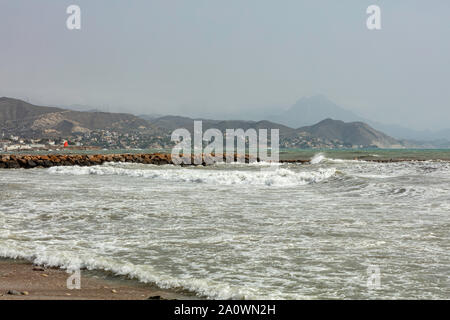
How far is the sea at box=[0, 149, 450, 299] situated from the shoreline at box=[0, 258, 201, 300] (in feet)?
0.59

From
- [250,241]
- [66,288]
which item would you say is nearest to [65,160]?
[250,241]

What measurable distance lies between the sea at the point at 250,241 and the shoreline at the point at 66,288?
178 millimetres

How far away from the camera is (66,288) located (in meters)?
5.82

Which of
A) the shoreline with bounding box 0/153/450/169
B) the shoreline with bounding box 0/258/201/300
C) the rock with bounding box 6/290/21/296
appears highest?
the rock with bounding box 6/290/21/296

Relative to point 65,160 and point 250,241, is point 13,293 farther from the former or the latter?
point 65,160

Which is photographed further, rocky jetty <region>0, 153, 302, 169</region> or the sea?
rocky jetty <region>0, 153, 302, 169</region>

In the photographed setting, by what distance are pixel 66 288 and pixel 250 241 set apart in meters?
3.74

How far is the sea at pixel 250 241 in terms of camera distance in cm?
583

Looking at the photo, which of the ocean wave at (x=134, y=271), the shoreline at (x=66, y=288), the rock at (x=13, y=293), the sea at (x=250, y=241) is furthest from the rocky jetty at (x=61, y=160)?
the rock at (x=13, y=293)

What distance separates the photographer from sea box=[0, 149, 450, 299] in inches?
230

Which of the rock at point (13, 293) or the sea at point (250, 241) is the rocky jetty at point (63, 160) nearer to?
the sea at point (250, 241)

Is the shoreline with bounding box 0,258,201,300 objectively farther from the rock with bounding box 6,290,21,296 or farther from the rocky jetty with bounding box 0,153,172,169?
the rocky jetty with bounding box 0,153,172,169

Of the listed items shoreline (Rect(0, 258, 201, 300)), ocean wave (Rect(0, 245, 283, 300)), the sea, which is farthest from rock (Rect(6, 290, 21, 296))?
the sea
